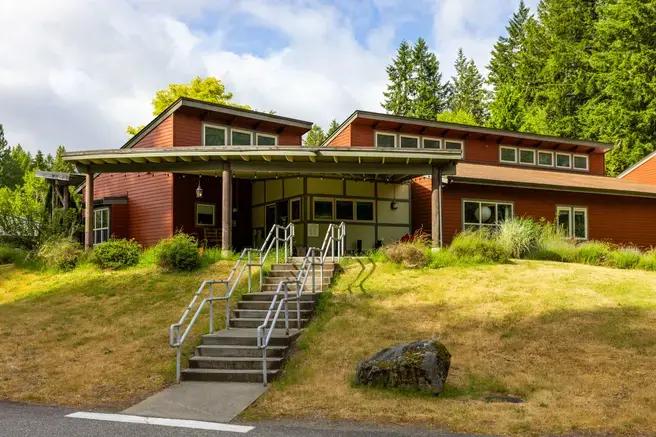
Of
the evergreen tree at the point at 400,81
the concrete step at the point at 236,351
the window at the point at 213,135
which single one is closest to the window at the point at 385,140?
the window at the point at 213,135

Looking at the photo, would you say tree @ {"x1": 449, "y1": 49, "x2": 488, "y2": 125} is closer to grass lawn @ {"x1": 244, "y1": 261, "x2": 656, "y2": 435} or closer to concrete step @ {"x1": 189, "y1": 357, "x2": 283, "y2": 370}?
grass lawn @ {"x1": 244, "y1": 261, "x2": 656, "y2": 435}

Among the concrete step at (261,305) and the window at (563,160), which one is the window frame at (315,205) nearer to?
the concrete step at (261,305)

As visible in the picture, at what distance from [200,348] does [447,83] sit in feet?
192

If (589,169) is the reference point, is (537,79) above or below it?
above

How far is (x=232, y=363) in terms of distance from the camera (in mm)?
9297

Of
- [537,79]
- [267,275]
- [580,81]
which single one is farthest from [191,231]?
[537,79]

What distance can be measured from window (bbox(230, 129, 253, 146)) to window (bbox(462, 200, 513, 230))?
8.04 metres

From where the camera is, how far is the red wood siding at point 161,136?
19.9m

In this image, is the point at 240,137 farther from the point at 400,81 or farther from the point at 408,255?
the point at 400,81

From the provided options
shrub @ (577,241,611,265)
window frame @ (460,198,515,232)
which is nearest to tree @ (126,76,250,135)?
window frame @ (460,198,515,232)

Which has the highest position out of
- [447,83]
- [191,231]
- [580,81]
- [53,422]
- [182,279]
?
[447,83]

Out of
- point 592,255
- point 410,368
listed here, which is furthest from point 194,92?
point 410,368

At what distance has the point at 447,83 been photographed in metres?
63.5

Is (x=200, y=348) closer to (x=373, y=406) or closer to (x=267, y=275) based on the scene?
(x=373, y=406)
